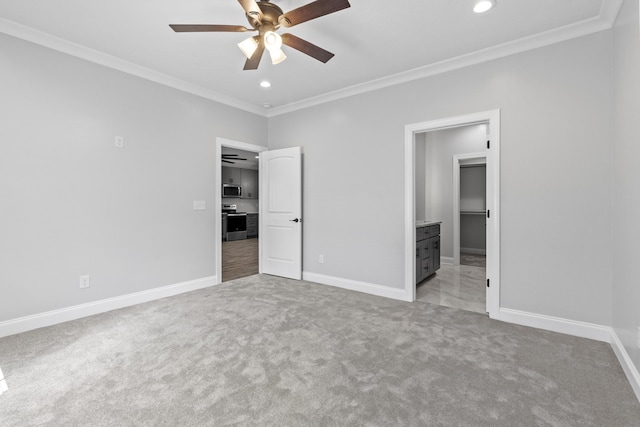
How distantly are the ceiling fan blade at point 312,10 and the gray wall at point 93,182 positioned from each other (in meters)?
2.24

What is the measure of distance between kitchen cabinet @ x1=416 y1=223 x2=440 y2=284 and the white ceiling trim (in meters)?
1.87

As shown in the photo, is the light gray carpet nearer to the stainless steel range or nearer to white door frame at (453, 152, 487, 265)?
white door frame at (453, 152, 487, 265)

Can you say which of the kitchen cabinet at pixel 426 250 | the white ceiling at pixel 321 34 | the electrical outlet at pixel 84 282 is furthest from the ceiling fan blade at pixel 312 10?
the electrical outlet at pixel 84 282

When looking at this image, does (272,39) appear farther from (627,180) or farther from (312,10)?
(627,180)

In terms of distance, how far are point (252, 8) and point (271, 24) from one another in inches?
8.8

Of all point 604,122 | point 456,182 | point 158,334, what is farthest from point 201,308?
point 456,182

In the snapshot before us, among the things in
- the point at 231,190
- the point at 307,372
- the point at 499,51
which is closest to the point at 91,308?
the point at 307,372

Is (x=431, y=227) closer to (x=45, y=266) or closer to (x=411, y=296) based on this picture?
(x=411, y=296)

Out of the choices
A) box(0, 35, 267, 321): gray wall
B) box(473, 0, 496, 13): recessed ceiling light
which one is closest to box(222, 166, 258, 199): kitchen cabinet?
box(0, 35, 267, 321): gray wall

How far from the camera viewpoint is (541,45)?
2.67m

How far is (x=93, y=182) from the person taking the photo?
9.84ft

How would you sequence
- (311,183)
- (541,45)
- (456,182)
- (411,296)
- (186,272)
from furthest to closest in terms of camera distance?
(456,182) → (311,183) → (186,272) → (411,296) → (541,45)

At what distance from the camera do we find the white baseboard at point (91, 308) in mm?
2561

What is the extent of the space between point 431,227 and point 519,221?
1723 mm
